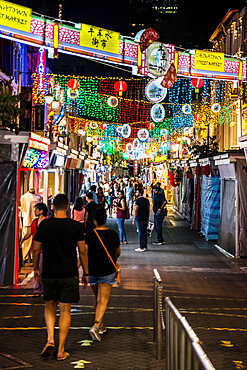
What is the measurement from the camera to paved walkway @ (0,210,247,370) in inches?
274

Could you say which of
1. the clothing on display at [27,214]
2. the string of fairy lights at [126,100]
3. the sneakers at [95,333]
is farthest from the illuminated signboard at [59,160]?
the sneakers at [95,333]

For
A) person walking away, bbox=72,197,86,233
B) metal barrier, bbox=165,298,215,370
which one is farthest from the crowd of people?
person walking away, bbox=72,197,86,233

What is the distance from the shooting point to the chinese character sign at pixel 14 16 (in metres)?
10.9

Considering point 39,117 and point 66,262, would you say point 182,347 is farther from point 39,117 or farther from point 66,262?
point 39,117

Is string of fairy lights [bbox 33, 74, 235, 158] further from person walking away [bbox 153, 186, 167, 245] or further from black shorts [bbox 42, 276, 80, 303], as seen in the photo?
black shorts [bbox 42, 276, 80, 303]

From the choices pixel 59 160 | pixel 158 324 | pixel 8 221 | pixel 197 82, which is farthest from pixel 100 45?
pixel 59 160

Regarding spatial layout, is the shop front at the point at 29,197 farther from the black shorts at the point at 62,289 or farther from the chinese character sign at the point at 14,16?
the black shorts at the point at 62,289

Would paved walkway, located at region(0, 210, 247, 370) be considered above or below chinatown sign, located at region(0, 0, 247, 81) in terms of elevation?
below

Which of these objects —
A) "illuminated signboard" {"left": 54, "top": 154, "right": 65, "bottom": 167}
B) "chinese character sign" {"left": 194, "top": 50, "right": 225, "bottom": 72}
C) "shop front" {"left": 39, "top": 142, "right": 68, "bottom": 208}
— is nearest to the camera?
"chinese character sign" {"left": 194, "top": 50, "right": 225, "bottom": 72}

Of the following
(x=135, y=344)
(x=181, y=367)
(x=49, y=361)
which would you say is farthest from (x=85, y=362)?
(x=181, y=367)

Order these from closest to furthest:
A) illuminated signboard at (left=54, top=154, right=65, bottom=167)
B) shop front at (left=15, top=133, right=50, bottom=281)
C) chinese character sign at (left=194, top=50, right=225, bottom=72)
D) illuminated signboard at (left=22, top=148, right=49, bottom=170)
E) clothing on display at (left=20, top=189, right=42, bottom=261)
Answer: chinese character sign at (left=194, top=50, right=225, bottom=72), shop front at (left=15, top=133, right=50, bottom=281), clothing on display at (left=20, top=189, right=42, bottom=261), illuminated signboard at (left=22, top=148, right=49, bottom=170), illuminated signboard at (left=54, top=154, right=65, bottom=167)

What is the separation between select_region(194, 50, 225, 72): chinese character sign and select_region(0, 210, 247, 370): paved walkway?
203 inches

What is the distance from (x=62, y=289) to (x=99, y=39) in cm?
702

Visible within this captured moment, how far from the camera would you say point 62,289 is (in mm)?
6895
